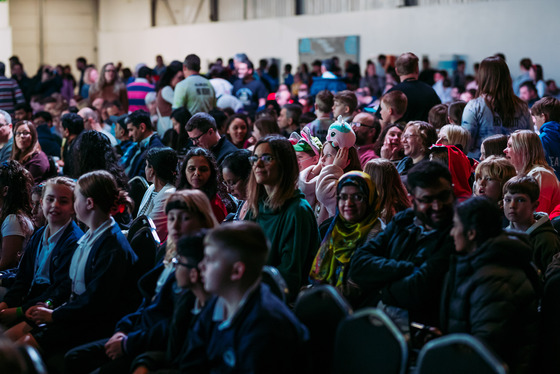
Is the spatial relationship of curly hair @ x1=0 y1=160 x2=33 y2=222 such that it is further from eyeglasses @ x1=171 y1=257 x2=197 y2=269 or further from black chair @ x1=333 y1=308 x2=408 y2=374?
black chair @ x1=333 y1=308 x2=408 y2=374

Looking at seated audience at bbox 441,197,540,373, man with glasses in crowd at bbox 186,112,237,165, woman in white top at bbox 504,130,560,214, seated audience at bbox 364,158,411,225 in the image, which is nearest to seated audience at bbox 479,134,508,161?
woman in white top at bbox 504,130,560,214

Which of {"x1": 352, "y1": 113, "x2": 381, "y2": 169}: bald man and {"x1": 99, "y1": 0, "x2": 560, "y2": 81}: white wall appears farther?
{"x1": 99, "y1": 0, "x2": 560, "y2": 81}: white wall

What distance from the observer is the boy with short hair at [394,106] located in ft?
19.4

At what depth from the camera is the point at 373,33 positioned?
1616 centimetres

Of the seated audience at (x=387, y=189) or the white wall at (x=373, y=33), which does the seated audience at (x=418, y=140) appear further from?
the white wall at (x=373, y=33)

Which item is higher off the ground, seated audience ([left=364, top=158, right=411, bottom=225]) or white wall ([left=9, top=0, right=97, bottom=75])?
white wall ([left=9, top=0, right=97, bottom=75])

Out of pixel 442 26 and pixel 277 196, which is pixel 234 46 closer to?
pixel 442 26

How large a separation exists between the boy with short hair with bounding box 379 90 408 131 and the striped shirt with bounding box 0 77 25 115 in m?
6.09

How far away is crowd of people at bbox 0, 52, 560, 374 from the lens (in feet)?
8.63

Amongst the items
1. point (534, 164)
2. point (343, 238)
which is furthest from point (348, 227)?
point (534, 164)

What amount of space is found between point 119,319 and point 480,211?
1.90m

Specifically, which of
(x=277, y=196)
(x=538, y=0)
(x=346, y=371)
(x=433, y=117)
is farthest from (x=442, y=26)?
(x=346, y=371)

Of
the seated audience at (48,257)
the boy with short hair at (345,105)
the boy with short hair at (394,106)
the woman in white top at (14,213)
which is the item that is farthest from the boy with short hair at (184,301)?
the boy with short hair at (345,105)

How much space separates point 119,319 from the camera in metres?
3.65
